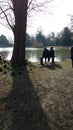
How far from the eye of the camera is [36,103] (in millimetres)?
8906

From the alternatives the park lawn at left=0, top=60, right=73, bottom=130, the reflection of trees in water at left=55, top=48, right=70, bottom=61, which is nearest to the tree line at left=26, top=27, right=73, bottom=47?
the reflection of trees in water at left=55, top=48, right=70, bottom=61

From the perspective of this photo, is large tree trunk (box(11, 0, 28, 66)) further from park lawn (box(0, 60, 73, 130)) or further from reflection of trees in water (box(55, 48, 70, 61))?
reflection of trees in water (box(55, 48, 70, 61))

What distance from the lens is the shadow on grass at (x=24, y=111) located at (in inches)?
286

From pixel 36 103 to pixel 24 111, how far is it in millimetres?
757

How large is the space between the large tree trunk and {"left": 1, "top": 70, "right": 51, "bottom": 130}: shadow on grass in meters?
7.04

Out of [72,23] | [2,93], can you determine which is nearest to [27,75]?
[2,93]

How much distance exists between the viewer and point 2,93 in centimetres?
1018

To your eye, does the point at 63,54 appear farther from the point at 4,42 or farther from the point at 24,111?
the point at 4,42

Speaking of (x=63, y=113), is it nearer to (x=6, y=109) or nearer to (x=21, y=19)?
(x=6, y=109)

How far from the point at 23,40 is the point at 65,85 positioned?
7600 millimetres

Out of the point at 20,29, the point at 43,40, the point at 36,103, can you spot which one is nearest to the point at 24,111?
the point at 36,103

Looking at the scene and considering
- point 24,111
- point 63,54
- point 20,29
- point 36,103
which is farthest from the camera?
point 63,54

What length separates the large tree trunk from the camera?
58.4ft

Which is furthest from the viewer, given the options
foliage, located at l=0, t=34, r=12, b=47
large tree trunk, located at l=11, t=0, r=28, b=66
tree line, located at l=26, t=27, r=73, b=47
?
foliage, located at l=0, t=34, r=12, b=47
